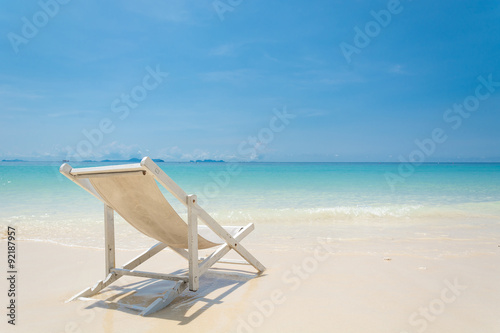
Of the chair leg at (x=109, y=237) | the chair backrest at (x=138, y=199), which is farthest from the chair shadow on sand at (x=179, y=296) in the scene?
the chair backrest at (x=138, y=199)

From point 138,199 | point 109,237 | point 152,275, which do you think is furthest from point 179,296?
point 138,199

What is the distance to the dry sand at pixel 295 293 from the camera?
109 inches

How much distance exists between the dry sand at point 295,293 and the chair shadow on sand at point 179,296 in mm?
10

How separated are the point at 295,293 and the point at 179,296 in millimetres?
1169

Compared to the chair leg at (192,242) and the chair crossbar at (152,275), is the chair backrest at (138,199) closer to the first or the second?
the chair leg at (192,242)

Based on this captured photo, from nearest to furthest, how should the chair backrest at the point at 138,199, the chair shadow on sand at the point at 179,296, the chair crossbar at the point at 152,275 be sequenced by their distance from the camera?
the chair backrest at the point at 138,199
the chair shadow on sand at the point at 179,296
the chair crossbar at the point at 152,275

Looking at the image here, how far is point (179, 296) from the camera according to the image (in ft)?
11.4

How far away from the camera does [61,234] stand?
764 cm

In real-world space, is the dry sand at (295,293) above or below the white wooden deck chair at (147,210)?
below

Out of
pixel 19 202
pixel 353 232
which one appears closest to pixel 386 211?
pixel 353 232

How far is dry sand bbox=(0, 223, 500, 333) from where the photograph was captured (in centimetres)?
277

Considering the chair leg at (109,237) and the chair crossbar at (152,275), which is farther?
the chair leg at (109,237)

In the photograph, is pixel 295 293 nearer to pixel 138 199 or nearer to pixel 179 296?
pixel 179 296

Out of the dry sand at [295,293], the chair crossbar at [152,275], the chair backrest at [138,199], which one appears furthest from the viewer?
the chair crossbar at [152,275]
